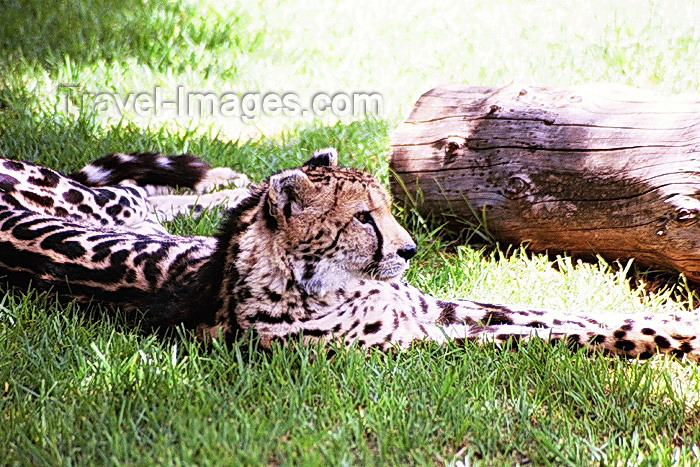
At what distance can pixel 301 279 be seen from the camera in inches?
144

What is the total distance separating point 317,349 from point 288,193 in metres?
0.64

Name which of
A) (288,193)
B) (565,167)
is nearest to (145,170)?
(288,193)

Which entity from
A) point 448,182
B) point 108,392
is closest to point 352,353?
point 108,392

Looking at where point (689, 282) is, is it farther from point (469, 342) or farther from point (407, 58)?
point (407, 58)

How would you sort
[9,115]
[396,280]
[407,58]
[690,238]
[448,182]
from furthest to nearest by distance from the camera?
[407,58] < [9,115] < [448,182] < [690,238] < [396,280]

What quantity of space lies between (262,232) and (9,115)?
149 inches

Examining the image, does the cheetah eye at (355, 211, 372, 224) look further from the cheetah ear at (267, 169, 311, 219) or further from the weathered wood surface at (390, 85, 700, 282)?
the weathered wood surface at (390, 85, 700, 282)

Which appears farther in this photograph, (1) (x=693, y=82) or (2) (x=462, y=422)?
(1) (x=693, y=82)

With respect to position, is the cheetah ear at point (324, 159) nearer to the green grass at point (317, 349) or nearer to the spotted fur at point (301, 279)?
the spotted fur at point (301, 279)

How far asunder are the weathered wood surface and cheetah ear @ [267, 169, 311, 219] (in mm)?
1639

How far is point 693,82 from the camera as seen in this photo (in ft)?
22.2

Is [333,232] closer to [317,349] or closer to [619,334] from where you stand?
[317,349]

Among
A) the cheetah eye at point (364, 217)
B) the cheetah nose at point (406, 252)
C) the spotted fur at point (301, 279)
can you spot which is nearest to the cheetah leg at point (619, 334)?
the spotted fur at point (301, 279)

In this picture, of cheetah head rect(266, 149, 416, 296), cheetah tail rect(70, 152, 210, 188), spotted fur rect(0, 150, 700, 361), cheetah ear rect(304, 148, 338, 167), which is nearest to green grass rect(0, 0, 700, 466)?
spotted fur rect(0, 150, 700, 361)
